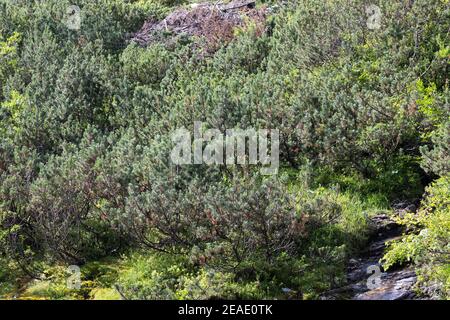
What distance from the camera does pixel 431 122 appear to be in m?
10.2

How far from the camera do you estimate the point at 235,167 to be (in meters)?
9.64

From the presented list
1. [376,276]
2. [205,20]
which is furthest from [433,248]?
[205,20]

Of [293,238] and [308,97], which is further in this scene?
[308,97]

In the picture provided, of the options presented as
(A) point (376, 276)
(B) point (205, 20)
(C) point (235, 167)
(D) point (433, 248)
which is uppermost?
(B) point (205, 20)

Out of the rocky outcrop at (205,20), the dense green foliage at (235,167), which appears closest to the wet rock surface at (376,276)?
the dense green foliage at (235,167)

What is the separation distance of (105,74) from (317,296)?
322 inches

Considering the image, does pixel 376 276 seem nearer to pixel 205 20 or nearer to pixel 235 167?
pixel 235 167

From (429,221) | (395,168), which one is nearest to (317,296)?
(429,221)

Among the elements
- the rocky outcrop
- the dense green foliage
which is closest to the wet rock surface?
the dense green foliage

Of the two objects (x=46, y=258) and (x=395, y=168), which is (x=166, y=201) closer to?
(x=46, y=258)

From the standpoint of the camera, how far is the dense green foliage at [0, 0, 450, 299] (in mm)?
8711

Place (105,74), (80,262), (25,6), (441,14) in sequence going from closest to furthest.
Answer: (80,262)
(441,14)
(105,74)
(25,6)

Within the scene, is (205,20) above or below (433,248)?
above

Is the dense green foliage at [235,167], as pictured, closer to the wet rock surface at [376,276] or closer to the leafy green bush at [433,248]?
→ the leafy green bush at [433,248]
